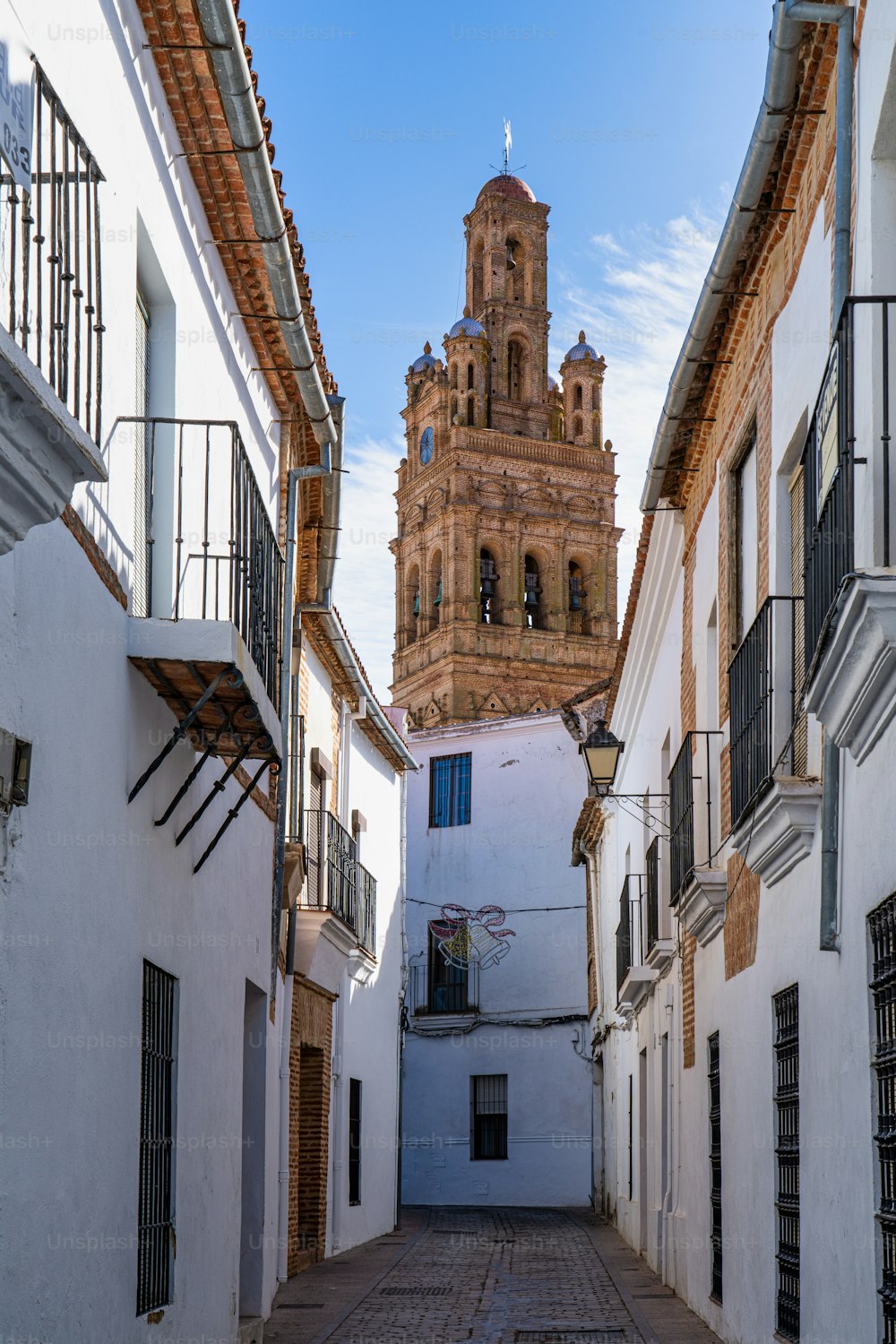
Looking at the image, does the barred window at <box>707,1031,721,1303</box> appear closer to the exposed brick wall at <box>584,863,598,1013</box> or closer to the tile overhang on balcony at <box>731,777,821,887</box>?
the tile overhang on balcony at <box>731,777,821,887</box>

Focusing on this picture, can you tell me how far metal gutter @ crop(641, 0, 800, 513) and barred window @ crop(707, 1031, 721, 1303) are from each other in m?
3.88

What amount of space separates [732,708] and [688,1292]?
5.12 metres

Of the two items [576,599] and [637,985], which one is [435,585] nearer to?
[576,599]

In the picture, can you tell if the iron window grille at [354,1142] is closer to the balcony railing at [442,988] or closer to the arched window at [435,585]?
the balcony railing at [442,988]

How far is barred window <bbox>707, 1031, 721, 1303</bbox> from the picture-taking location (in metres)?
10.8

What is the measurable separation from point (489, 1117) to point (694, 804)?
71.5 feet

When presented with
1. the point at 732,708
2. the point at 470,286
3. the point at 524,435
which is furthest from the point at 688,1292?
the point at 470,286

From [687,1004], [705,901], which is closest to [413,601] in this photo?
[687,1004]

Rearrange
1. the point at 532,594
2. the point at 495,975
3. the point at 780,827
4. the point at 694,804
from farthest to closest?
the point at 532,594 → the point at 495,975 → the point at 694,804 → the point at 780,827

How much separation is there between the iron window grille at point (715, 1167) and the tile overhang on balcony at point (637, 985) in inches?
145

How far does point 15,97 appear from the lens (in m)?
4.84

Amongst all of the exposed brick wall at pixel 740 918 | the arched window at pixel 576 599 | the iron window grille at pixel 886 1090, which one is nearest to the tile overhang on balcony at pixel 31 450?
the iron window grille at pixel 886 1090

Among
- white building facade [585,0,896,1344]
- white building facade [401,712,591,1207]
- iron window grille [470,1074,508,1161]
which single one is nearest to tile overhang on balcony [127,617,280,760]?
white building facade [585,0,896,1344]

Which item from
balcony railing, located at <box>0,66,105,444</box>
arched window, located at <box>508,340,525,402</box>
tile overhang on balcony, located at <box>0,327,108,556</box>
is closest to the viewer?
tile overhang on balcony, located at <box>0,327,108,556</box>
